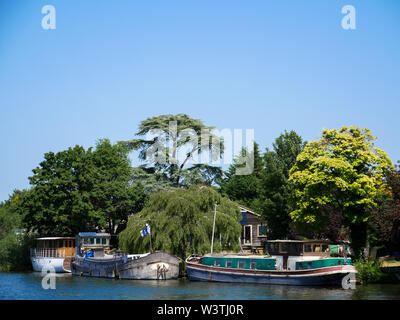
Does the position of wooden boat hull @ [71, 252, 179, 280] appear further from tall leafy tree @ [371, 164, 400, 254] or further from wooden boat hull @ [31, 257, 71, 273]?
tall leafy tree @ [371, 164, 400, 254]

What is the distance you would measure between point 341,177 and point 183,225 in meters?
14.5

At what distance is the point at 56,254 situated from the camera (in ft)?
199

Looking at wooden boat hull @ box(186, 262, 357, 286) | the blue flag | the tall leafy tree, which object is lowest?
wooden boat hull @ box(186, 262, 357, 286)

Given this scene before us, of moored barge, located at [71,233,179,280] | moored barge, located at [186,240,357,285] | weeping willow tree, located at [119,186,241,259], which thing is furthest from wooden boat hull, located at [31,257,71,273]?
moored barge, located at [186,240,357,285]

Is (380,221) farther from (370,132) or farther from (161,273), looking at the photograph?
(161,273)

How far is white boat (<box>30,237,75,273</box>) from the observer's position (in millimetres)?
60188

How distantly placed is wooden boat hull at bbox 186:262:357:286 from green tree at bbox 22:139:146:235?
18.7 metres

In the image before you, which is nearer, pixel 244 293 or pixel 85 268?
pixel 244 293

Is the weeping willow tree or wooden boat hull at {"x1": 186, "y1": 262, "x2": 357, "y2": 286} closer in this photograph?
wooden boat hull at {"x1": 186, "y1": 262, "x2": 357, "y2": 286}

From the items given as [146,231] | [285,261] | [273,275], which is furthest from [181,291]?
[146,231]

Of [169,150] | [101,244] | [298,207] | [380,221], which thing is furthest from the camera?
[169,150]

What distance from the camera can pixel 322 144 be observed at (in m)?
48.7

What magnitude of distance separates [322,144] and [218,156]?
23.9 meters
